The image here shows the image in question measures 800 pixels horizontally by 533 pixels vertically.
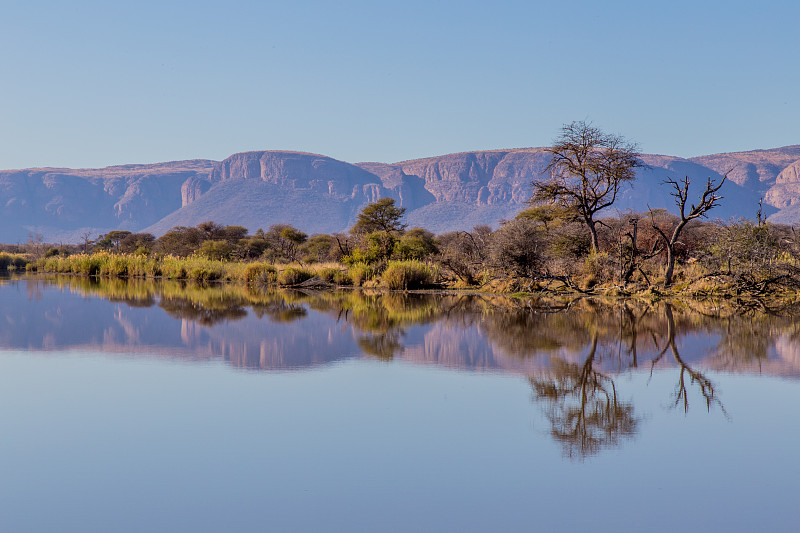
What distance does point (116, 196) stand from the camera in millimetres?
168125

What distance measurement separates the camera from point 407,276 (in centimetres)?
2588

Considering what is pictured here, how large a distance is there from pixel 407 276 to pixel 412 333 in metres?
12.8

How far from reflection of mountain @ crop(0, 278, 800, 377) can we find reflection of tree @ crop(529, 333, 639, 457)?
23.1 inches

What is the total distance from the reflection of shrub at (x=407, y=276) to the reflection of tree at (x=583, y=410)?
1648cm

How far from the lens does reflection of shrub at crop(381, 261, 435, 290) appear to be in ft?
84.5

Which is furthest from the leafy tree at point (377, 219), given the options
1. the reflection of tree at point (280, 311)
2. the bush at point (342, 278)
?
the reflection of tree at point (280, 311)

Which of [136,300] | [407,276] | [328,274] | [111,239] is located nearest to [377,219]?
[328,274]

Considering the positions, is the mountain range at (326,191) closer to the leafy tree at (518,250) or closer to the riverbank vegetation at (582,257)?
the riverbank vegetation at (582,257)

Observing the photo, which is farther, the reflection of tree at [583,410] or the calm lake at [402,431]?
the reflection of tree at [583,410]

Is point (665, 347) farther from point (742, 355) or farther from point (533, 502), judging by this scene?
point (533, 502)

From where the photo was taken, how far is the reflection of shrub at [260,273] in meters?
31.0

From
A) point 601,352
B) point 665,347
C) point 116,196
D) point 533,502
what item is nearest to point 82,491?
point 533,502

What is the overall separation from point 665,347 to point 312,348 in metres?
5.32

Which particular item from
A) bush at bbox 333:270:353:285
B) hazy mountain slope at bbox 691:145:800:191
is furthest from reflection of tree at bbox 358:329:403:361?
hazy mountain slope at bbox 691:145:800:191
